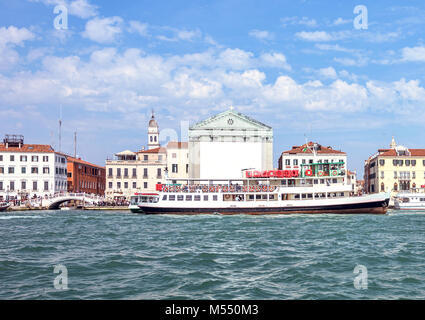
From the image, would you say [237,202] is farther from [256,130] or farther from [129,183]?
[129,183]

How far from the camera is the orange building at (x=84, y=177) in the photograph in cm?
8400

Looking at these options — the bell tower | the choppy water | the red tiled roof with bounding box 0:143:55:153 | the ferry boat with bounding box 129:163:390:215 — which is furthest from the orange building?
the choppy water

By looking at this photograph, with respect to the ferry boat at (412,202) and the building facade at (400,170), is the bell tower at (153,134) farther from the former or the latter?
the ferry boat at (412,202)

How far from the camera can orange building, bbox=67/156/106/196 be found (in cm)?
8400

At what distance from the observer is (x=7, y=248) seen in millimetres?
20562

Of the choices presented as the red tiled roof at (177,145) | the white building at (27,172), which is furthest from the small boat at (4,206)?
the red tiled roof at (177,145)

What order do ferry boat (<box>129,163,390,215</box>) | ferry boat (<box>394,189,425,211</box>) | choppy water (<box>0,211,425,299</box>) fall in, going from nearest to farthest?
choppy water (<box>0,211,425,299</box>) → ferry boat (<box>129,163,390,215</box>) → ferry boat (<box>394,189,425,211</box>)

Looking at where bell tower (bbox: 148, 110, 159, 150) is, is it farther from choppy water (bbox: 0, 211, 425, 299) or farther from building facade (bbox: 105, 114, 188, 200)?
choppy water (bbox: 0, 211, 425, 299)

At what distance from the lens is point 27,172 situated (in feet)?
243

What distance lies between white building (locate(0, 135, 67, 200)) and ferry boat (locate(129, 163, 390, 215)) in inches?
1173

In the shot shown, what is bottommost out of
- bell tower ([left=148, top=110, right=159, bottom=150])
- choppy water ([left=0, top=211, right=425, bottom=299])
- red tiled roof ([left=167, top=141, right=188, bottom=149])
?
choppy water ([left=0, top=211, right=425, bottom=299])
